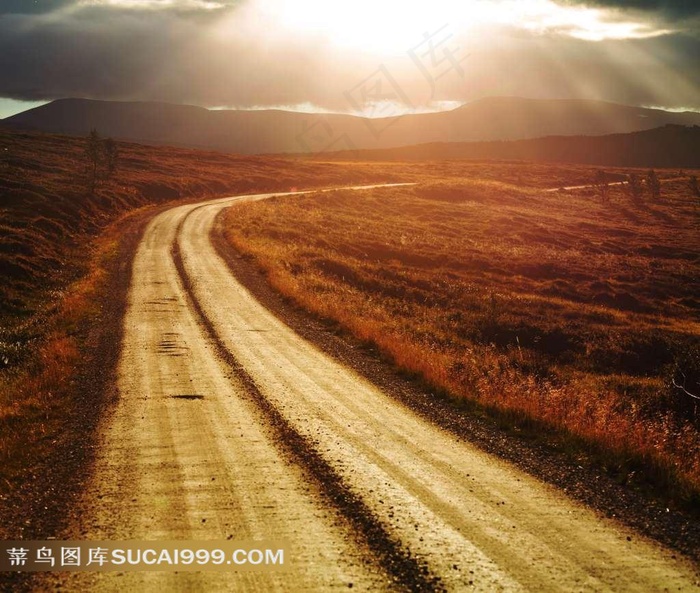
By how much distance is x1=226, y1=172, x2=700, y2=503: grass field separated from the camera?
12062 mm

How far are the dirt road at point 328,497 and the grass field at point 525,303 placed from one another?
215 cm

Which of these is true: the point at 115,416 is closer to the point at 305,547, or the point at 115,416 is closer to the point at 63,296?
the point at 305,547

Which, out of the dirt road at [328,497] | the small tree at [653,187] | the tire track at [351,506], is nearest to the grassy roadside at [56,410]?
the dirt road at [328,497]

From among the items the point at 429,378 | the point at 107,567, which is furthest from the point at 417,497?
the point at 429,378

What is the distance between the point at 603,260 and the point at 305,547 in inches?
1847

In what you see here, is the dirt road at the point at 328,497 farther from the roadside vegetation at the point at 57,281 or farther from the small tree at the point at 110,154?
the small tree at the point at 110,154

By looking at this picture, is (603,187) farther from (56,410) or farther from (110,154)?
(56,410)

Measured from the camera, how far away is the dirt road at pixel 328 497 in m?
6.33

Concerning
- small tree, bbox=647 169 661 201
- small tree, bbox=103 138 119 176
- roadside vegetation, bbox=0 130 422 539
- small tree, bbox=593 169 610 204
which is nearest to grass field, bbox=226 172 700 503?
roadside vegetation, bbox=0 130 422 539

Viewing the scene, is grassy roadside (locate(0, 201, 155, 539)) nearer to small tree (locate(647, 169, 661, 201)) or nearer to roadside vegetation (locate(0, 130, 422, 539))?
roadside vegetation (locate(0, 130, 422, 539))

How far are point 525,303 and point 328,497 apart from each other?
26.2m

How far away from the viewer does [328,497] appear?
26.6 feet

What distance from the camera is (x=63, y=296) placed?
24062 mm

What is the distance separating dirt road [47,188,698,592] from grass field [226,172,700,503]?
7.04ft
